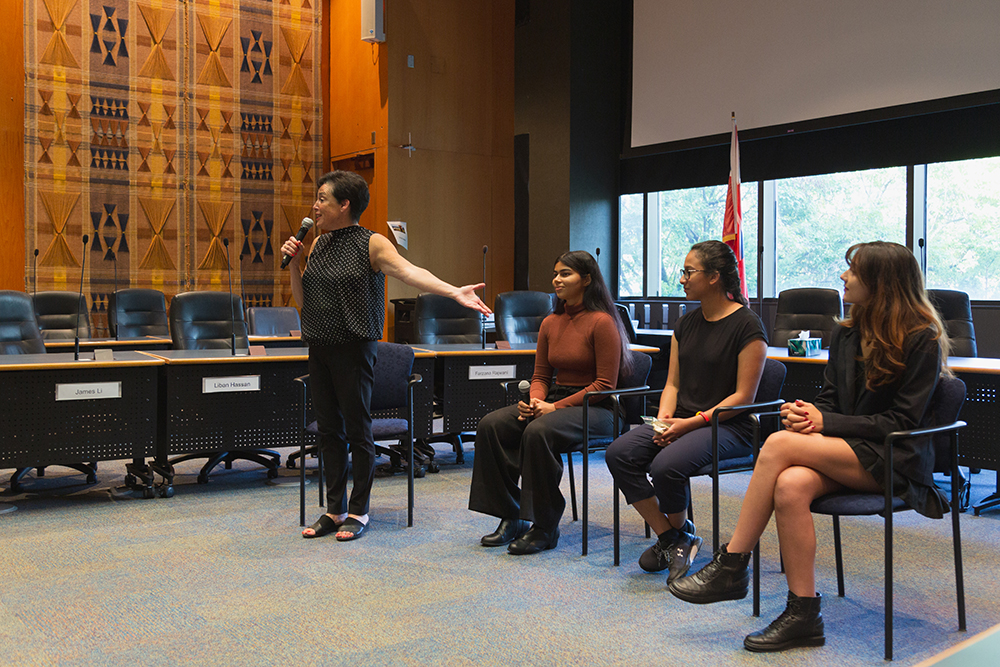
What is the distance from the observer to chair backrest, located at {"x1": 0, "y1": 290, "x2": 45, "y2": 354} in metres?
4.72

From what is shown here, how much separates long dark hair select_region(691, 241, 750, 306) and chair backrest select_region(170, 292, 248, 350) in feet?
10.3

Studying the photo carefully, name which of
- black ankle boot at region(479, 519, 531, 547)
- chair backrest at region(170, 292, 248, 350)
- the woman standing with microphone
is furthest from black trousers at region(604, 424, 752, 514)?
chair backrest at region(170, 292, 248, 350)

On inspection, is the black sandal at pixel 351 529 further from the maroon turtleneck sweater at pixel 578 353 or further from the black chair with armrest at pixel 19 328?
the black chair with armrest at pixel 19 328

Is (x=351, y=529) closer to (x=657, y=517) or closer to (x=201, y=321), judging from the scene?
(x=657, y=517)

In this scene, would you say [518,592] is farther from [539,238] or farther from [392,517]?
[539,238]

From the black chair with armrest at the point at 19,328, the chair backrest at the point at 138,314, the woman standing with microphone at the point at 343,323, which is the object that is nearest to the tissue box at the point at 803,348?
the woman standing with microphone at the point at 343,323

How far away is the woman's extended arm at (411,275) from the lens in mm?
3084

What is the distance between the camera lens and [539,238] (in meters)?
8.77

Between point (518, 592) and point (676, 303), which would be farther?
point (676, 303)

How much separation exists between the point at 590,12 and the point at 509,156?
1621 millimetres

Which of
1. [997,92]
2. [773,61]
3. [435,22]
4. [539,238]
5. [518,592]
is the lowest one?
[518,592]

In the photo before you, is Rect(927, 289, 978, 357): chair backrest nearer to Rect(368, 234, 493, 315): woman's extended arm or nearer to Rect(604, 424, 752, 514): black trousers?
Rect(604, 424, 752, 514): black trousers

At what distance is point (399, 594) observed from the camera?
9.20 feet

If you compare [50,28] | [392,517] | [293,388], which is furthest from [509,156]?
[392,517]
